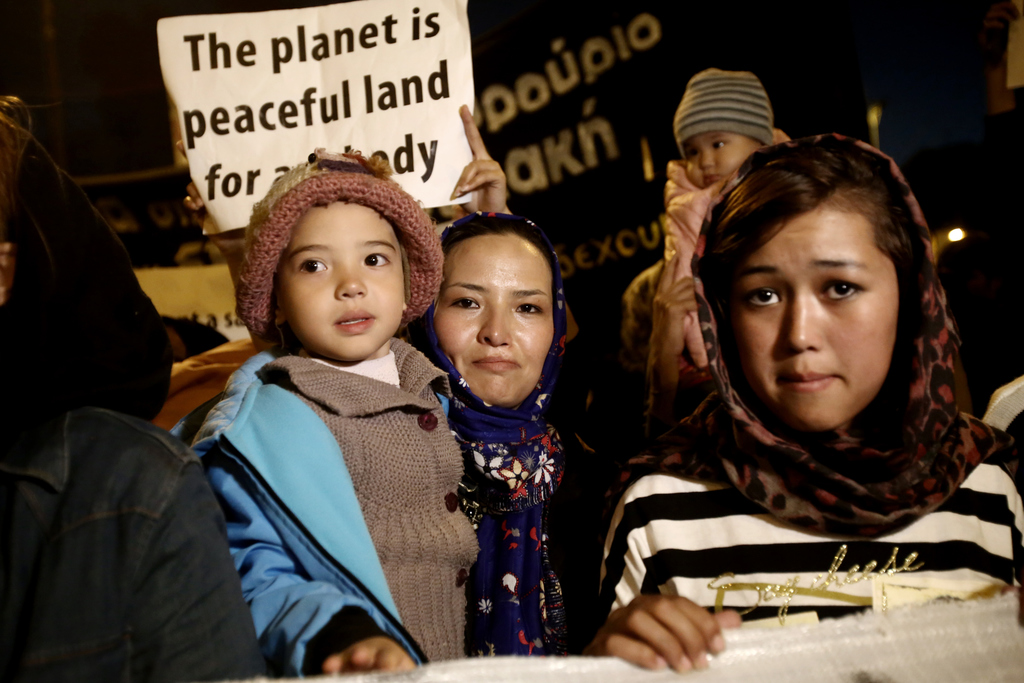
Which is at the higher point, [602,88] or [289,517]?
[602,88]

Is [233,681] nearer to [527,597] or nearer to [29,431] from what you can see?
[29,431]

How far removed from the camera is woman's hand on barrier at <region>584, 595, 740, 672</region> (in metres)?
0.97

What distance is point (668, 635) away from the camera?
992 millimetres

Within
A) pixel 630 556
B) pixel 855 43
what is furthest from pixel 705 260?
pixel 855 43

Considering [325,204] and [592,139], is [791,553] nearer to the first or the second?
[325,204]

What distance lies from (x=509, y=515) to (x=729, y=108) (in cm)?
169

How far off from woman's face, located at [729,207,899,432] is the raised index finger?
1.05 meters

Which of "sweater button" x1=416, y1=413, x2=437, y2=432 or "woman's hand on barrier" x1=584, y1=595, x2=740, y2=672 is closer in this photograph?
"woman's hand on barrier" x1=584, y1=595, x2=740, y2=672

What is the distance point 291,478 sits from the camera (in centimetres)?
123

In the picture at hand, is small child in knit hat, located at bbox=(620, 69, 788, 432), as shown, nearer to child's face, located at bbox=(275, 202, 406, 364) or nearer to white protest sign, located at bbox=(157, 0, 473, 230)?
white protest sign, located at bbox=(157, 0, 473, 230)

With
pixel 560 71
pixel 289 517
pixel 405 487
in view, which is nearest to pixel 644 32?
pixel 560 71

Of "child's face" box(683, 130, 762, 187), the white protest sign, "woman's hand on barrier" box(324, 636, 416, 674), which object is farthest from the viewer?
"child's face" box(683, 130, 762, 187)

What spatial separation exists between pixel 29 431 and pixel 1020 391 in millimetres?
2016

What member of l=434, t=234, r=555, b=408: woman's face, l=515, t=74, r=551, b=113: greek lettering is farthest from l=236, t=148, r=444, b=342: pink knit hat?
l=515, t=74, r=551, b=113: greek lettering
